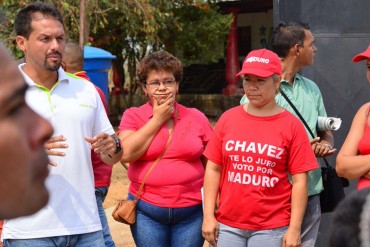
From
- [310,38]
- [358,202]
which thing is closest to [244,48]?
[310,38]

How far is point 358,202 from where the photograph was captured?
1.34m

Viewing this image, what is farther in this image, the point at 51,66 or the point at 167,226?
the point at 167,226

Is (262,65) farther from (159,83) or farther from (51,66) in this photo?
(51,66)

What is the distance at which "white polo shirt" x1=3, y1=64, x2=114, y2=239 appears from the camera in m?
3.68

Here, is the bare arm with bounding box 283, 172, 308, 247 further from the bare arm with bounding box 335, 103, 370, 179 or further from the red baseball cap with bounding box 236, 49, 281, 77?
the red baseball cap with bounding box 236, 49, 281, 77

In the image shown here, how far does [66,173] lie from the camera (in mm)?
3732

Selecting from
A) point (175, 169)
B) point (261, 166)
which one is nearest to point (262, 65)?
point (261, 166)

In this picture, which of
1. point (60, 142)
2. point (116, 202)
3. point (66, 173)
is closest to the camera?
point (60, 142)

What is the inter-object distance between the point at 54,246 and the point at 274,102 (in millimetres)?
1492

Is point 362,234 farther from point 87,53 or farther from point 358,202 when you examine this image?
point 87,53

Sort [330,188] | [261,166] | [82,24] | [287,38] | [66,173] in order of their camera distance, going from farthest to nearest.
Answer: [82,24], [287,38], [330,188], [261,166], [66,173]

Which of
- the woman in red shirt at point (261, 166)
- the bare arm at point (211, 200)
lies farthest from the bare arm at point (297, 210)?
the bare arm at point (211, 200)

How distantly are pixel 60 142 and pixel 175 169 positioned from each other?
1020mm

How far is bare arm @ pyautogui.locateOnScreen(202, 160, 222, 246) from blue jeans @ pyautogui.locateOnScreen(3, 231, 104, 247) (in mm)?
693
